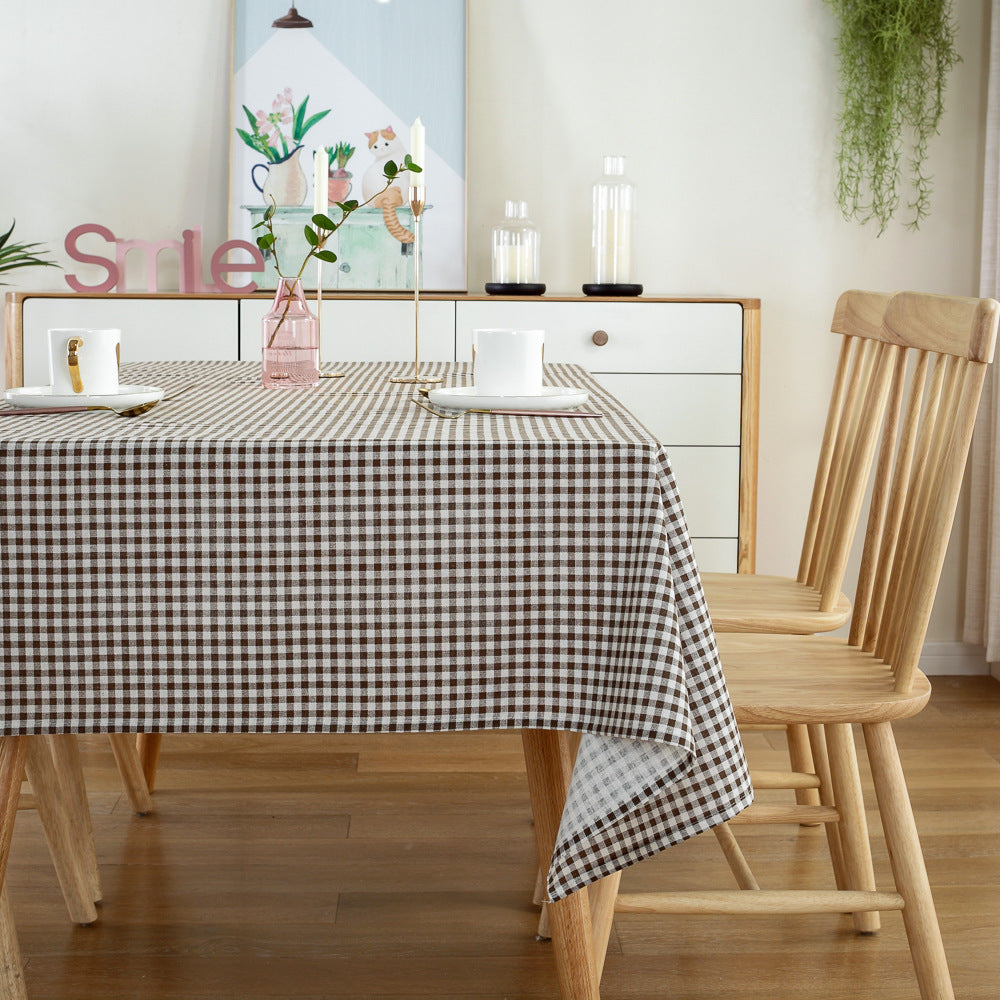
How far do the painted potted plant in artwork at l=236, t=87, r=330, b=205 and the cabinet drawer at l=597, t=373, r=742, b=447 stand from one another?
889 millimetres

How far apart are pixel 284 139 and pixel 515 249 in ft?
2.05

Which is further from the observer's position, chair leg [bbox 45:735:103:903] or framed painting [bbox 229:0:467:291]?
framed painting [bbox 229:0:467:291]

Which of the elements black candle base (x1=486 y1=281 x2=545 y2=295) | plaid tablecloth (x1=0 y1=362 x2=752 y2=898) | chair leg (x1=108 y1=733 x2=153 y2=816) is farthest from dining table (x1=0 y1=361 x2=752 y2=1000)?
black candle base (x1=486 y1=281 x2=545 y2=295)

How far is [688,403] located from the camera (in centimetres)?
258

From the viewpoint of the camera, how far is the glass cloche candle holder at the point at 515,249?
2707mm

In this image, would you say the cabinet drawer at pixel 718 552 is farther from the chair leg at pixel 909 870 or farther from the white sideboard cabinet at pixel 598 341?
the chair leg at pixel 909 870

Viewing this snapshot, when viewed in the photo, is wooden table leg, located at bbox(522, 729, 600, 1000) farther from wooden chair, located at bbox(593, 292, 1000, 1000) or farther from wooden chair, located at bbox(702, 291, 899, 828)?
wooden chair, located at bbox(702, 291, 899, 828)

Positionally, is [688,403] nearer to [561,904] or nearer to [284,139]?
[284,139]

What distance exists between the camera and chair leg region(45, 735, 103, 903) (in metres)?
1.63

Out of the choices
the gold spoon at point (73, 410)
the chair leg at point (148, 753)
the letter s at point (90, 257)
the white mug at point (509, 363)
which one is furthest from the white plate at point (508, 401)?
the letter s at point (90, 257)

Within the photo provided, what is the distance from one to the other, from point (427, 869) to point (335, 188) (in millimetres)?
1644

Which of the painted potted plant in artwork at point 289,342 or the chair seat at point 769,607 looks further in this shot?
the chair seat at point 769,607

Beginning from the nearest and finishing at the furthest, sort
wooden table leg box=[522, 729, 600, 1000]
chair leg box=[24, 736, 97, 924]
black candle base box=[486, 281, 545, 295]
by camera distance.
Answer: wooden table leg box=[522, 729, 600, 1000] < chair leg box=[24, 736, 97, 924] < black candle base box=[486, 281, 545, 295]

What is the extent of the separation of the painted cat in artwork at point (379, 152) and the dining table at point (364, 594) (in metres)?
1.88
